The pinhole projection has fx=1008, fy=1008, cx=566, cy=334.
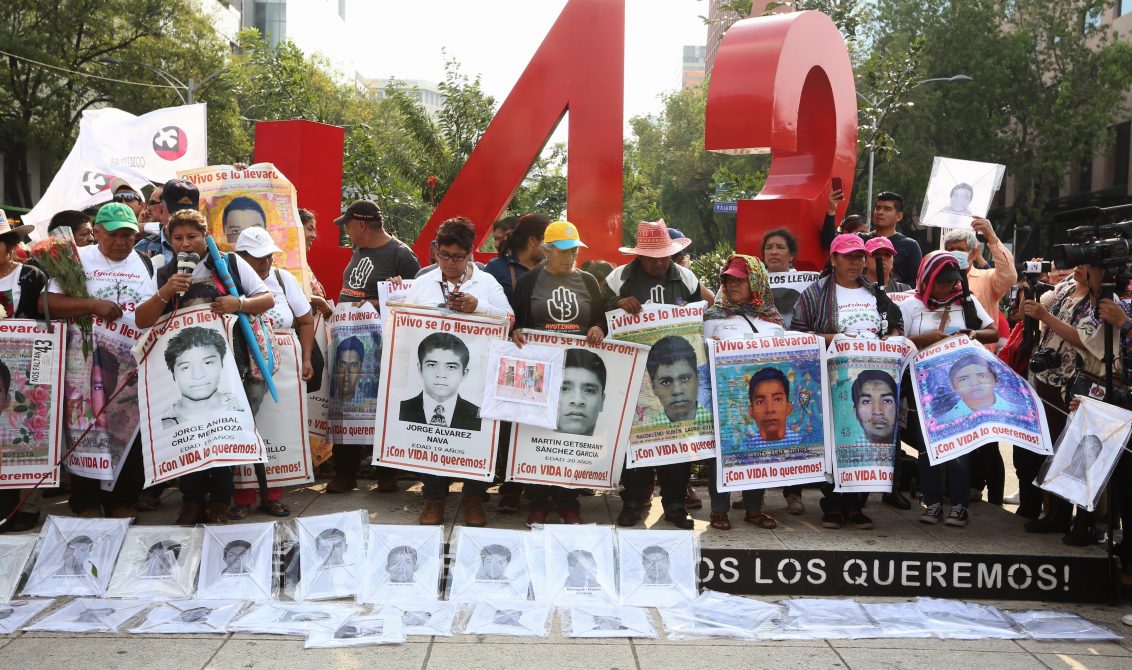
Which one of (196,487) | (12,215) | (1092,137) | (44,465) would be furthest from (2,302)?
(1092,137)

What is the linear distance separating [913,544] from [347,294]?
4230 mm

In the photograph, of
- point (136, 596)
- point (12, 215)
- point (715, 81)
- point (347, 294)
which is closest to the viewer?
point (136, 596)

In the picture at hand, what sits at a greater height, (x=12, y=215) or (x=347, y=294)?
(x=12, y=215)

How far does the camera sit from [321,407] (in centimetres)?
733

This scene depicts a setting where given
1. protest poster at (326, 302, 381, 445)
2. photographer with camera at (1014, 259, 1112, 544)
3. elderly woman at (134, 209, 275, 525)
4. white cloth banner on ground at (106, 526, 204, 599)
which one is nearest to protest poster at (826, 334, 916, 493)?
photographer with camera at (1014, 259, 1112, 544)

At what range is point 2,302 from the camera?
20.6 feet

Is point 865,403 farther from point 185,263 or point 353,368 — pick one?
point 185,263

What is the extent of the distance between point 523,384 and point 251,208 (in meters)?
2.73

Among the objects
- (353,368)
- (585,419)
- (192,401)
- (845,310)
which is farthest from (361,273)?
(845,310)

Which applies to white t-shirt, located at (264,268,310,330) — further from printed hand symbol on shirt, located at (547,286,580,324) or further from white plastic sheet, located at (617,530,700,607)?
white plastic sheet, located at (617,530,700,607)

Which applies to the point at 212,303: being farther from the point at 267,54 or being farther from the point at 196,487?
the point at 267,54

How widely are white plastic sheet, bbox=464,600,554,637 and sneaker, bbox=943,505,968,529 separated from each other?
2909mm

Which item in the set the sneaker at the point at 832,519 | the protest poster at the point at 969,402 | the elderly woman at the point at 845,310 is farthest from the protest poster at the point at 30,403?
the protest poster at the point at 969,402

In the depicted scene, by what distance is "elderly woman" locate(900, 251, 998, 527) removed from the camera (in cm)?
667
